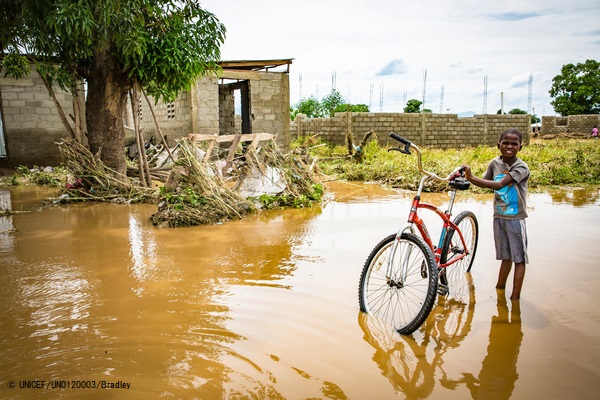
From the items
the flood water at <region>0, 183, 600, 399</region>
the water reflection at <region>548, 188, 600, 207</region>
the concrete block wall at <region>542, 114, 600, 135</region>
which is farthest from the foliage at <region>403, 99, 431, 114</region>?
the flood water at <region>0, 183, 600, 399</region>

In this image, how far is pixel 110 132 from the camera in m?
8.75

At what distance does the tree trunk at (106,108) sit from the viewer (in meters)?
8.34

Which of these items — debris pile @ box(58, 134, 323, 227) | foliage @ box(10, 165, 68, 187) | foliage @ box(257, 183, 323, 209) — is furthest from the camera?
foliage @ box(10, 165, 68, 187)

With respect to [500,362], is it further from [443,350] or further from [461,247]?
[461,247]

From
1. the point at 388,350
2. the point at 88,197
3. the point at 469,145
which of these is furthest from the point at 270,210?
the point at 469,145

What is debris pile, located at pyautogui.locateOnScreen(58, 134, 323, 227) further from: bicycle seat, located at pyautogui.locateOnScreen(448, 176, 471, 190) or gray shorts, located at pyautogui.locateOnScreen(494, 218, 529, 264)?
gray shorts, located at pyautogui.locateOnScreen(494, 218, 529, 264)

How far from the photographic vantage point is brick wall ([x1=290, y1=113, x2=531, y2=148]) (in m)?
18.9

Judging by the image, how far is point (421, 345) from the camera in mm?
2844

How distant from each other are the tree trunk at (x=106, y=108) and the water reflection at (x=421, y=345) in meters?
7.31

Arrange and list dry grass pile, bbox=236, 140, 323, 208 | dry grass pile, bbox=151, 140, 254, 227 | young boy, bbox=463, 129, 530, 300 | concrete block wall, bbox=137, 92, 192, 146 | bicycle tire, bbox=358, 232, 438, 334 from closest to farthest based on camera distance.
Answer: bicycle tire, bbox=358, 232, 438, 334
young boy, bbox=463, 129, 530, 300
dry grass pile, bbox=151, 140, 254, 227
dry grass pile, bbox=236, 140, 323, 208
concrete block wall, bbox=137, 92, 192, 146

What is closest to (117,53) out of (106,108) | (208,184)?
(106,108)

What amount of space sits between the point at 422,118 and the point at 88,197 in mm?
15046

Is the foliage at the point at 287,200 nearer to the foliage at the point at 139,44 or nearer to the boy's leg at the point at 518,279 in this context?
the foliage at the point at 139,44

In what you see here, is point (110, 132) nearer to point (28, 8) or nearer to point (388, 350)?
point (28, 8)
